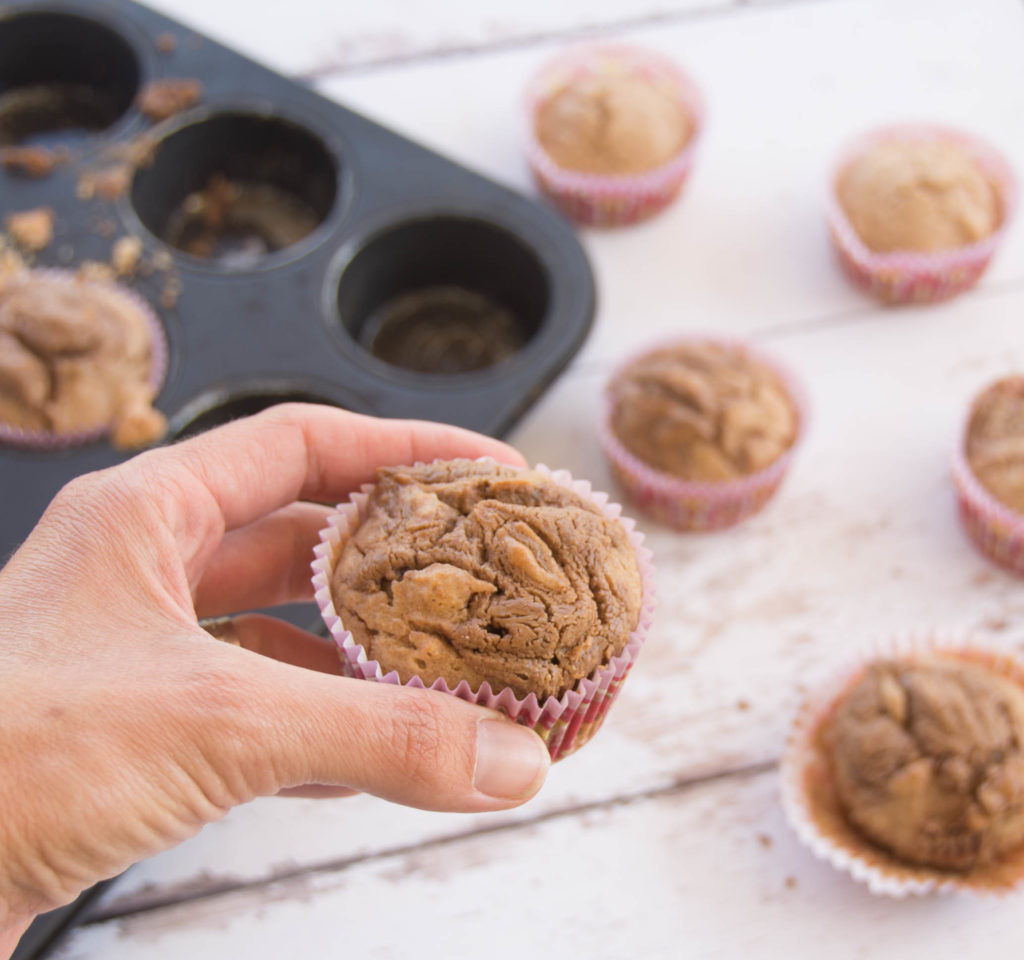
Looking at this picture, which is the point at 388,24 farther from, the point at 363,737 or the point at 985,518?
the point at 363,737

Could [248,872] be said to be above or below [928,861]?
below

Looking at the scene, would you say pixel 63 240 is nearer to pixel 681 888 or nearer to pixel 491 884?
pixel 491 884

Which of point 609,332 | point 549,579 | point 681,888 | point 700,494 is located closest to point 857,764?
point 681,888

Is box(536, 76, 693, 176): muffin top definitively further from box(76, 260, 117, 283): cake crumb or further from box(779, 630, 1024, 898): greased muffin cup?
box(779, 630, 1024, 898): greased muffin cup

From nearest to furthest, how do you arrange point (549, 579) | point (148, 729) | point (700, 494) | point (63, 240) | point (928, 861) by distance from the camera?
1. point (148, 729)
2. point (549, 579)
3. point (928, 861)
4. point (700, 494)
5. point (63, 240)

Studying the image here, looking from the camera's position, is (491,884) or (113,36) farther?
(113,36)

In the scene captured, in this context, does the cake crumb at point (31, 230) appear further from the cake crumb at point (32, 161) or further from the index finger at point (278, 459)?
the index finger at point (278, 459)
